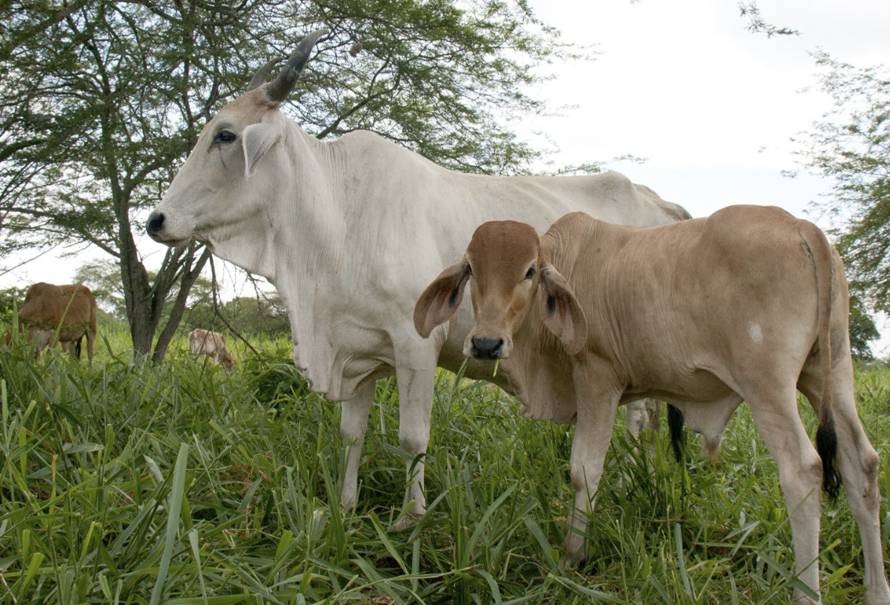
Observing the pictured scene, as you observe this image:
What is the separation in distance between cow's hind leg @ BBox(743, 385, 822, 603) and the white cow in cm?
125

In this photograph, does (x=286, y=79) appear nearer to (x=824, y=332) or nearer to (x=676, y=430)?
(x=676, y=430)

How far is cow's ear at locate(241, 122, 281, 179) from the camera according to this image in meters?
3.71

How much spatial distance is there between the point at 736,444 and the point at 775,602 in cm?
198

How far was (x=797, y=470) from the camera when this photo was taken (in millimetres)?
2826

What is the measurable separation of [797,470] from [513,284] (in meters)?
1.11

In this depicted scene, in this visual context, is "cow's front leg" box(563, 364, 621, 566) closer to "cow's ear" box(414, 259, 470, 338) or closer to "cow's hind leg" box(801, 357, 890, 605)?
"cow's ear" box(414, 259, 470, 338)

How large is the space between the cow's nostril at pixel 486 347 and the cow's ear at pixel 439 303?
1.28ft

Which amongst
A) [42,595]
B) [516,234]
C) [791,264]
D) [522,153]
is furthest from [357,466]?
[522,153]

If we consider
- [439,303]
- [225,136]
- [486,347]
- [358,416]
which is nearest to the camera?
[486,347]

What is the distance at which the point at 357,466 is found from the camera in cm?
379

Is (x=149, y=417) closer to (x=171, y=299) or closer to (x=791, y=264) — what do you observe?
(x=791, y=264)

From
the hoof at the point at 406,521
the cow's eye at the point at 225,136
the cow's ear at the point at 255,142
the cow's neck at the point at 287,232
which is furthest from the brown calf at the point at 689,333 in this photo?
the cow's eye at the point at 225,136

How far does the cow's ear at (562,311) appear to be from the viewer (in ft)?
10.3

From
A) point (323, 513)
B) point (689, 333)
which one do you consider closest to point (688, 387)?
point (689, 333)
